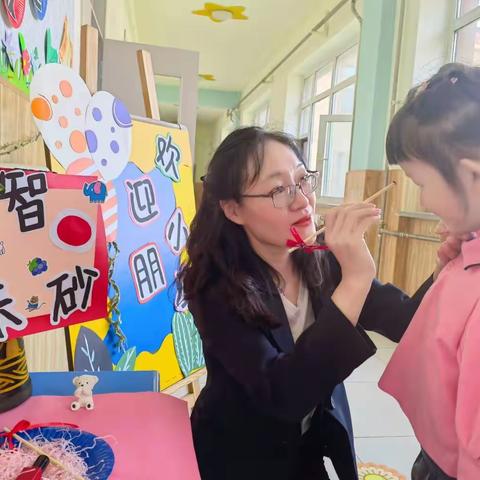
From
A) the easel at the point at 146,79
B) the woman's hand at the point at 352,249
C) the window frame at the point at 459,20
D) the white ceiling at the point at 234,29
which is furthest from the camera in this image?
the white ceiling at the point at 234,29

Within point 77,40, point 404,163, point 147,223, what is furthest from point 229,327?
point 77,40

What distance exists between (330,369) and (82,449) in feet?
1.09

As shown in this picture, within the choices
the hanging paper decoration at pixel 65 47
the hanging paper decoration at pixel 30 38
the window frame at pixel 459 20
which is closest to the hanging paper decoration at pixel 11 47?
the hanging paper decoration at pixel 30 38

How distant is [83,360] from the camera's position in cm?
127

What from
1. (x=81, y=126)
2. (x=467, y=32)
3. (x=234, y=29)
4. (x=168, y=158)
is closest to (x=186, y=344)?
(x=168, y=158)

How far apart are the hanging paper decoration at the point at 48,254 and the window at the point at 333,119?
3.76 m

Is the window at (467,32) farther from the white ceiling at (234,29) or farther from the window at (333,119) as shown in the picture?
the white ceiling at (234,29)

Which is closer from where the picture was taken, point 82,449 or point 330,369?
point 82,449

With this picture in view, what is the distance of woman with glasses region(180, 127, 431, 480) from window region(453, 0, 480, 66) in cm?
250

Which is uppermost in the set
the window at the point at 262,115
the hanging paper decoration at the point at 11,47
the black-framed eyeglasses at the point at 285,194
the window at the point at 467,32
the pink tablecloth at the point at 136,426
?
the window at the point at 262,115

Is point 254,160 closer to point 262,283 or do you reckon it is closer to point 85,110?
point 262,283

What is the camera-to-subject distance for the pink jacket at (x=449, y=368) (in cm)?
51

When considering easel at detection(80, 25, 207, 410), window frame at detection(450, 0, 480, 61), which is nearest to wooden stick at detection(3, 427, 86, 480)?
easel at detection(80, 25, 207, 410)

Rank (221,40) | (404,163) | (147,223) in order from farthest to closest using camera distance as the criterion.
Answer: (221,40)
(147,223)
(404,163)
